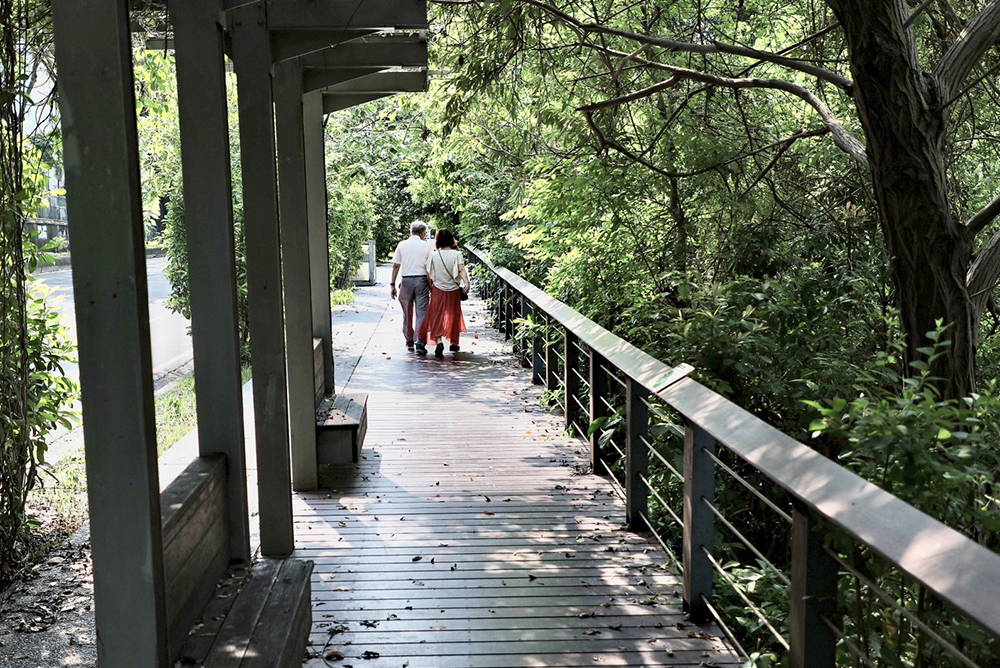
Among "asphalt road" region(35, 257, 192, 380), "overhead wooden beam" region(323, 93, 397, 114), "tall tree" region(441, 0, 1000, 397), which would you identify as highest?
"overhead wooden beam" region(323, 93, 397, 114)

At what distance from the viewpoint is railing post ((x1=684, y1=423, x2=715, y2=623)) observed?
12.7ft

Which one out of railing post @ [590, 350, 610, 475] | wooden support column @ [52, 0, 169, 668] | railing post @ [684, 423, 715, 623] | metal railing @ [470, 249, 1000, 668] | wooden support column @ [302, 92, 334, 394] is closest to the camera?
metal railing @ [470, 249, 1000, 668]

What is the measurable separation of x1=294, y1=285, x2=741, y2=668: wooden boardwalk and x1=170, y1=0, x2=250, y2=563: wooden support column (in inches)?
46.7

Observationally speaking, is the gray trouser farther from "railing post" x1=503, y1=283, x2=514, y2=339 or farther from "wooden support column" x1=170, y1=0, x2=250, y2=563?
"wooden support column" x1=170, y1=0, x2=250, y2=563

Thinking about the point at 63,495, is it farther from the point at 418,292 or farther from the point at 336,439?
the point at 418,292

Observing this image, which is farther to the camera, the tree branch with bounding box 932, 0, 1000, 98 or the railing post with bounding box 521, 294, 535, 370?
the railing post with bounding box 521, 294, 535, 370

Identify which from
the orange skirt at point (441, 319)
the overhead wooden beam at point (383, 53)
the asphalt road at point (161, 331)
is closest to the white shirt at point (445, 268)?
the orange skirt at point (441, 319)

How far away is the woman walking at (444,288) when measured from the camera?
40.3 ft

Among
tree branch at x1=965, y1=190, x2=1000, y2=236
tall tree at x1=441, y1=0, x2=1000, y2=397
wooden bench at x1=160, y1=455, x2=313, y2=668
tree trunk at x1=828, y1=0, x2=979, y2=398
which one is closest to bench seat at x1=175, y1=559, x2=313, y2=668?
wooden bench at x1=160, y1=455, x2=313, y2=668

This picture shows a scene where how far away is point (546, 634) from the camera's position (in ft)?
13.2

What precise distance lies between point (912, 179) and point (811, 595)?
9.36 ft

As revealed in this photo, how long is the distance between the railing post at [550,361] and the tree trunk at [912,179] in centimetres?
441

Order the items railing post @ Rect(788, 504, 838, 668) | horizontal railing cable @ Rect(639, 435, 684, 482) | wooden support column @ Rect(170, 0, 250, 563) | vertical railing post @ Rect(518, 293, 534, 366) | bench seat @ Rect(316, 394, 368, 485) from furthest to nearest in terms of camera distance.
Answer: vertical railing post @ Rect(518, 293, 534, 366), bench seat @ Rect(316, 394, 368, 485), horizontal railing cable @ Rect(639, 435, 684, 482), wooden support column @ Rect(170, 0, 250, 563), railing post @ Rect(788, 504, 838, 668)

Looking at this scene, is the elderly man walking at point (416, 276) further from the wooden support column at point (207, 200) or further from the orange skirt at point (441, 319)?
the wooden support column at point (207, 200)
